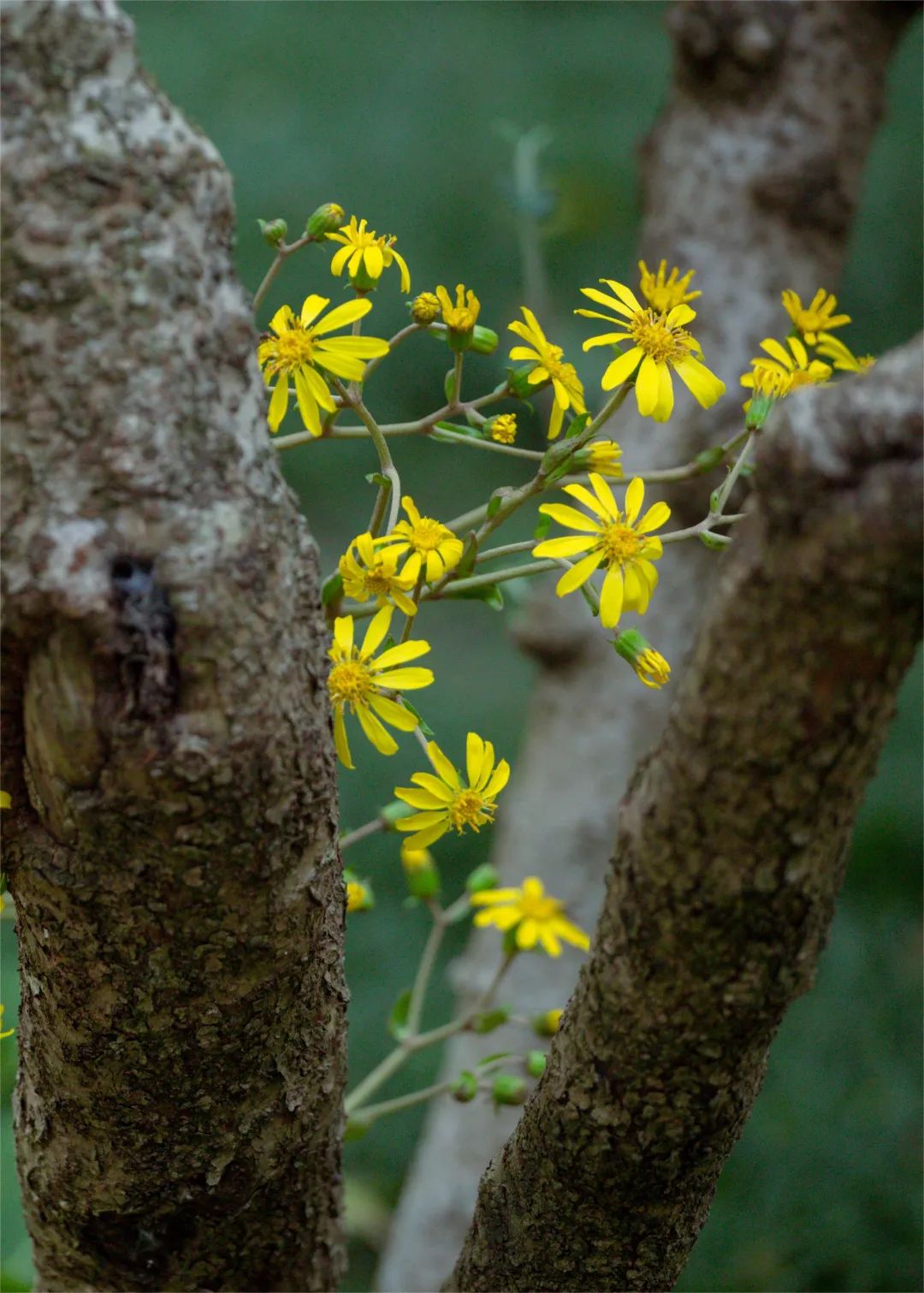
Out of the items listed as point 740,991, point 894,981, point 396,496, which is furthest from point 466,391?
point 740,991

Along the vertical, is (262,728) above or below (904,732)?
below

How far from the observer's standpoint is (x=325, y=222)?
0.60 metres

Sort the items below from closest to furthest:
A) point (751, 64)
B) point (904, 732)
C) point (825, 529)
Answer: point (825, 529) → point (751, 64) → point (904, 732)

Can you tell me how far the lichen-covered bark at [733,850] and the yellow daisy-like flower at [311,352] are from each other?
22 cm

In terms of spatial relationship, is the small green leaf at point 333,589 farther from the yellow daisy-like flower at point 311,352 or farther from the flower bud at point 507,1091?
the flower bud at point 507,1091

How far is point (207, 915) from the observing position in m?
0.50

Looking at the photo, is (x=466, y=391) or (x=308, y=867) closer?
(x=308, y=867)

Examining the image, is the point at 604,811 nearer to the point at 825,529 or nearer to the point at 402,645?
the point at 402,645

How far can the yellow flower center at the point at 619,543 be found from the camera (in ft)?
1.86

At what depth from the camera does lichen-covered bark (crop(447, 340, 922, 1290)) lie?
0.40 meters

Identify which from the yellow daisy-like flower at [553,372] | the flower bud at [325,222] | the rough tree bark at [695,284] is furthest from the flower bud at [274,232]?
the rough tree bark at [695,284]

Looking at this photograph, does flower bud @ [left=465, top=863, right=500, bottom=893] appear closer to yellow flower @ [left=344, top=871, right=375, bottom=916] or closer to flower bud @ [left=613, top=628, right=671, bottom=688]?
yellow flower @ [left=344, top=871, right=375, bottom=916]

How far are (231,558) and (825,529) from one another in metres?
0.22

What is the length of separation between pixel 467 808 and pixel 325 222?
0.31m
